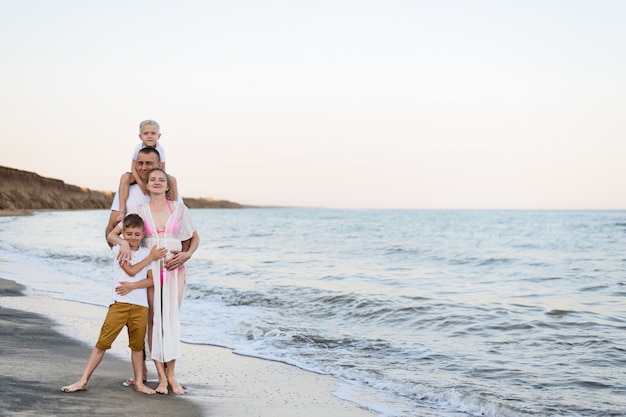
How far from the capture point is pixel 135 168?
486 cm

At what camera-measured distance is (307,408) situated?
4.79 metres

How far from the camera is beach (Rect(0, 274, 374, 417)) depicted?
4332 mm

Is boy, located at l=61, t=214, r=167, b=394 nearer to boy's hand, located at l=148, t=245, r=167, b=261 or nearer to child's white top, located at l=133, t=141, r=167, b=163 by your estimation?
boy's hand, located at l=148, t=245, r=167, b=261

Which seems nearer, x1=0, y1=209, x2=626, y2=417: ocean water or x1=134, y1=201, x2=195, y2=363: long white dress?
x1=134, y1=201, x2=195, y2=363: long white dress

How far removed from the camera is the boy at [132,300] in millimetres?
4676

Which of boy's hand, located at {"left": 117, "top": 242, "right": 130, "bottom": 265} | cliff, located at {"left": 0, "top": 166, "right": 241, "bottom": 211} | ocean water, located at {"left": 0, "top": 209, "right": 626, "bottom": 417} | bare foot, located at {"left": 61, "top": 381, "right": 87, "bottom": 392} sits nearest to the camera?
bare foot, located at {"left": 61, "top": 381, "right": 87, "bottom": 392}

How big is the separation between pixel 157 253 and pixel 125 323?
575mm

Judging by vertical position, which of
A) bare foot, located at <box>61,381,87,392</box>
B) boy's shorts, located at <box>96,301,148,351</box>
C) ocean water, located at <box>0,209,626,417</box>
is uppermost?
boy's shorts, located at <box>96,301,148,351</box>

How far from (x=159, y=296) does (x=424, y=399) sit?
91.5 inches

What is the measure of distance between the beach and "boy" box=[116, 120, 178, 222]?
1.30 m

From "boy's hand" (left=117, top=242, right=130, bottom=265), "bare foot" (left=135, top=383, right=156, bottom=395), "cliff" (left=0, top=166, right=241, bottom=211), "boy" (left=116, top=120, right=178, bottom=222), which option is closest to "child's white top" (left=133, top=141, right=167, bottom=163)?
"boy" (left=116, top=120, right=178, bottom=222)

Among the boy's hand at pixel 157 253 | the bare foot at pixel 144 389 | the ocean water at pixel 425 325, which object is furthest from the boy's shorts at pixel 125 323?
the ocean water at pixel 425 325

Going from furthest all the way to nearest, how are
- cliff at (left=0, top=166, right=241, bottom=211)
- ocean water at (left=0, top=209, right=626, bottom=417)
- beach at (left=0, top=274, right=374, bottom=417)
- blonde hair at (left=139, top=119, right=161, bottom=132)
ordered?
cliff at (left=0, top=166, right=241, bottom=211) → ocean water at (left=0, top=209, right=626, bottom=417) → blonde hair at (left=139, top=119, right=161, bottom=132) → beach at (left=0, top=274, right=374, bottom=417)

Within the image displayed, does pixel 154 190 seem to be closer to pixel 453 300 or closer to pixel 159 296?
pixel 159 296
